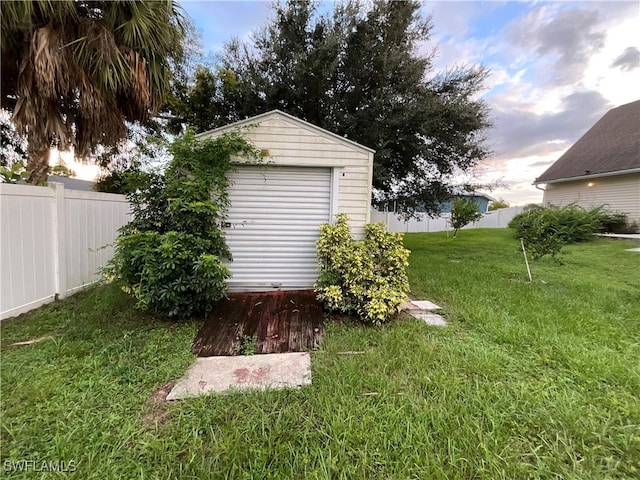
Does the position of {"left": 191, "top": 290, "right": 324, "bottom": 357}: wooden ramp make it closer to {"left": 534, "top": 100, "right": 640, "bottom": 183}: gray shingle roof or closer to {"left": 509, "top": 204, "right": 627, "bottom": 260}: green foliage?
{"left": 509, "top": 204, "right": 627, "bottom": 260}: green foliage

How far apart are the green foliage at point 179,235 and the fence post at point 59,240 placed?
106 centimetres

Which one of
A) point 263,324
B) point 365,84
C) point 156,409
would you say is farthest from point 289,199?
point 365,84

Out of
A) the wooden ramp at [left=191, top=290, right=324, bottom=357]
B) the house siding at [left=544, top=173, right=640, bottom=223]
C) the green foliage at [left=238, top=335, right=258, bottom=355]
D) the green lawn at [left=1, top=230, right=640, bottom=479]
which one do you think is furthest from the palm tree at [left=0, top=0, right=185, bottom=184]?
the house siding at [left=544, top=173, right=640, bottom=223]

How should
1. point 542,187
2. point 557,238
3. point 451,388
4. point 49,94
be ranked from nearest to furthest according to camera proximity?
point 451,388, point 49,94, point 557,238, point 542,187

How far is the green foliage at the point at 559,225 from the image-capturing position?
5.50 meters

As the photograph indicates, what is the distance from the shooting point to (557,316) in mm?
3545

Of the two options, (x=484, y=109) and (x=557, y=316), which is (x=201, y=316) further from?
(x=484, y=109)

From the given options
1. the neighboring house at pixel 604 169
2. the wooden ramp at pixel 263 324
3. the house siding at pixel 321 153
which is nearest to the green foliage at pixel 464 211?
the house siding at pixel 321 153

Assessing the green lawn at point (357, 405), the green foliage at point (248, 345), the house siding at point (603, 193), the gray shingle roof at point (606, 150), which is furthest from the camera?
the gray shingle roof at point (606, 150)

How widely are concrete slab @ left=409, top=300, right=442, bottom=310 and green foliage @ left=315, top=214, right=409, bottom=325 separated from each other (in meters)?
0.53

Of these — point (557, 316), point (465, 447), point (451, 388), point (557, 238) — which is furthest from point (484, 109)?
point (465, 447)

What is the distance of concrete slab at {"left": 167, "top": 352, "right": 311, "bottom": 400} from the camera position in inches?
89.4

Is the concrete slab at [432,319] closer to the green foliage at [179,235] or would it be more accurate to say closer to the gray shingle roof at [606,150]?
the green foliage at [179,235]

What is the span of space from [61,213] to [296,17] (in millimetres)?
6718
